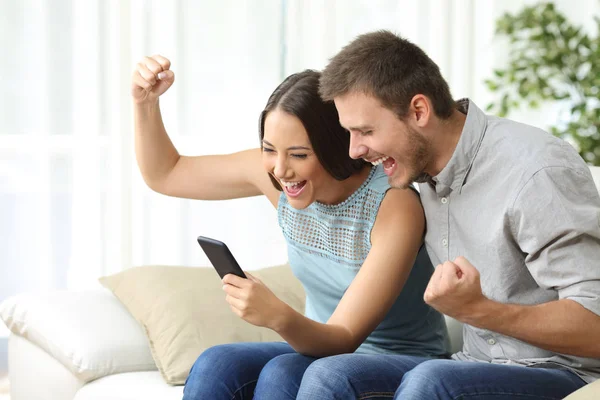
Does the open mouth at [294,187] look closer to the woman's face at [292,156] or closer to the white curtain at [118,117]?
the woman's face at [292,156]

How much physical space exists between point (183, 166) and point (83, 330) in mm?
500

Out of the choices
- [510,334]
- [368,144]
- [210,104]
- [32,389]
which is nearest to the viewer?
[510,334]

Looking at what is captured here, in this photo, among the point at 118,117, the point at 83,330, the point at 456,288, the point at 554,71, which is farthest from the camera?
the point at 554,71

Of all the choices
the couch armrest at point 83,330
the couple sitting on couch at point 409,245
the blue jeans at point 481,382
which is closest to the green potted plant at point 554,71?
the couple sitting on couch at point 409,245

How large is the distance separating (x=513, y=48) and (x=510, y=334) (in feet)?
8.96

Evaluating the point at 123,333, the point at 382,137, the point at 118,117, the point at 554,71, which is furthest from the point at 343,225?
the point at 554,71

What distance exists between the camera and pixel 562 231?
1.51 meters

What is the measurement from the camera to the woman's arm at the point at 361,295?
1656mm

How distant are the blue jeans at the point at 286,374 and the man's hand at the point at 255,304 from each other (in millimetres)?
110

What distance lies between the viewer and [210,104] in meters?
3.54

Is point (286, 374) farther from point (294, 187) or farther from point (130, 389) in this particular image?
point (130, 389)

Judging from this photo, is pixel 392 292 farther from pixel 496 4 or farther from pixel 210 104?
pixel 496 4

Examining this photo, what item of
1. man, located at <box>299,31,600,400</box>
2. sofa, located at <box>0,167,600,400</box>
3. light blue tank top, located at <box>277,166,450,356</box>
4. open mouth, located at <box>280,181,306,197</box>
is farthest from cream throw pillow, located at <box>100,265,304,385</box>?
man, located at <box>299,31,600,400</box>

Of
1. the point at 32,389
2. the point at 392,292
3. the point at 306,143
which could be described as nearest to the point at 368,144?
the point at 306,143
